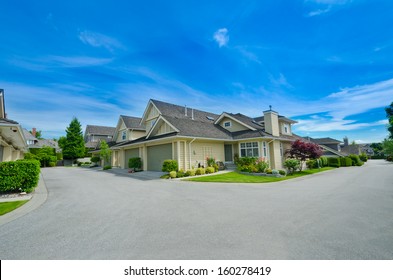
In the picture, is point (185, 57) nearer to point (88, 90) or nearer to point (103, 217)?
point (88, 90)

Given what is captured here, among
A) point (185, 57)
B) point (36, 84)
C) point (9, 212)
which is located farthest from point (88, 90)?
point (9, 212)

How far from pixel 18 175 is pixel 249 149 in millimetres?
17655

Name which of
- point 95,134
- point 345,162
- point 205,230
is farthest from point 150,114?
point 345,162

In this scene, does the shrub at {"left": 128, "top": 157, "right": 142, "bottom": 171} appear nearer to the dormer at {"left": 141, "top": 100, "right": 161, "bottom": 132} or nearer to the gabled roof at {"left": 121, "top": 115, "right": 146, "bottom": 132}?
the dormer at {"left": 141, "top": 100, "right": 161, "bottom": 132}

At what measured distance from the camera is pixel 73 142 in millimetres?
40562

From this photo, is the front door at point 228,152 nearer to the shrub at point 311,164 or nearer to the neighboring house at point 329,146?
the shrub at point 311,164

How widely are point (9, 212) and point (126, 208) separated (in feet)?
12.6

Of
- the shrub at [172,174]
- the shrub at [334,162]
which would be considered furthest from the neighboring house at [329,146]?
the shrub at [172,174]

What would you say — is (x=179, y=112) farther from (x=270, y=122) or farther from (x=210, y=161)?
(x=270, y=122)

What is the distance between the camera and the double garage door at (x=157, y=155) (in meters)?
18.5

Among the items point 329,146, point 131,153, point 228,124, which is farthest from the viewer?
point 329,146

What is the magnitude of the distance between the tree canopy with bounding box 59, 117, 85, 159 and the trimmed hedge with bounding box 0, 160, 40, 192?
1399 inches

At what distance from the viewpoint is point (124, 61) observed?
13.9 meters

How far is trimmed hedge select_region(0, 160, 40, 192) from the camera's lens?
8734 mm
